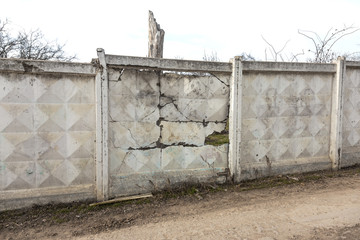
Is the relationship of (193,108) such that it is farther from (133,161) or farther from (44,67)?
(44,67)

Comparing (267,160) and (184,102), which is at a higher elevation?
(184,102)

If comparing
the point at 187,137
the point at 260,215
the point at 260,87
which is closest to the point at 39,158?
the point at 187,137

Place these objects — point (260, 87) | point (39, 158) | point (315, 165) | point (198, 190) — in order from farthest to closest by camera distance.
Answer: point (315, 165), point (260, 87), point (198, 190), point (39, 158)

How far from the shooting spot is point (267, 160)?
4.58m

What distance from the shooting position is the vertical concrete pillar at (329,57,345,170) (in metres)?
Result: 4.84

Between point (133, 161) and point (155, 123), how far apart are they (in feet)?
2.19

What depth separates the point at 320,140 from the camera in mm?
4902

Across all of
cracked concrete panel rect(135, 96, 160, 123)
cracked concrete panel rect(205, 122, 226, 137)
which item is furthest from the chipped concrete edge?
cracked concrete panel rect(205, 122, 226, 137)

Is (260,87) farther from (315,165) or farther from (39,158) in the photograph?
(39,158)

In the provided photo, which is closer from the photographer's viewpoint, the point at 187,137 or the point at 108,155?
the point at 108,155

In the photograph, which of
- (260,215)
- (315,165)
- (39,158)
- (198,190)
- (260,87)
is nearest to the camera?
(260,215)

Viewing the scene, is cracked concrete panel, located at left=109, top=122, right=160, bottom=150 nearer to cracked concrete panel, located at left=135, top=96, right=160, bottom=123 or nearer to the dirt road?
cracked concrete panel, located at left=135, top=96, right=160, bottom=123

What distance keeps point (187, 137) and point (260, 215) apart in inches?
61.5

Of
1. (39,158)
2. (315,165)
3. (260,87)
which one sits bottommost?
(315,165)
